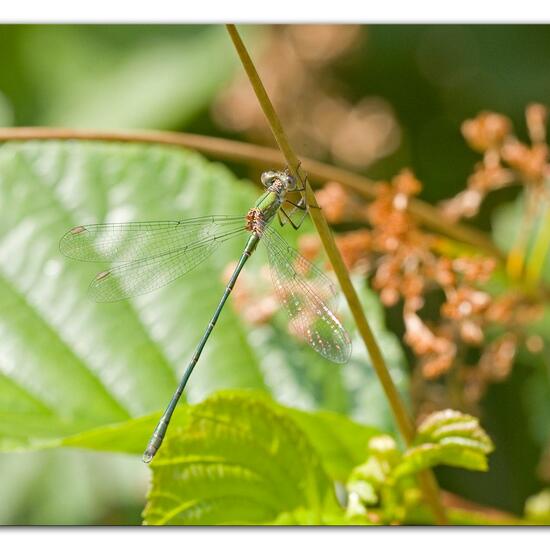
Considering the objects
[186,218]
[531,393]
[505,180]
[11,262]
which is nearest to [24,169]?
[11,262]

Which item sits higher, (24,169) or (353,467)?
(24,169)

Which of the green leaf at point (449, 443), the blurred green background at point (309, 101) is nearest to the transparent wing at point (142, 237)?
the blurred green background at point (309, 101)

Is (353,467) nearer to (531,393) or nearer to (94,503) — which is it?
(531,393)

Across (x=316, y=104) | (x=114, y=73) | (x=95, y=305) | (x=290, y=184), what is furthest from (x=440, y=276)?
(x=114, y=73)

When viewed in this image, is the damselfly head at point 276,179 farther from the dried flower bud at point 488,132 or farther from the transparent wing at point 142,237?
the dried flower bud at point 488,132

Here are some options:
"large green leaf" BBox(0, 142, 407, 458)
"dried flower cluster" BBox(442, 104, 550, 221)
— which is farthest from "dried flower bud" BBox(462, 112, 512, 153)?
"large green leaf" BBox(0, 142, 407, 458)

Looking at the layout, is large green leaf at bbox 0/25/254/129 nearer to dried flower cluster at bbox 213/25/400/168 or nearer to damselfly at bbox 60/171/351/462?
dried flower cluster at bbox 213/25/400/168

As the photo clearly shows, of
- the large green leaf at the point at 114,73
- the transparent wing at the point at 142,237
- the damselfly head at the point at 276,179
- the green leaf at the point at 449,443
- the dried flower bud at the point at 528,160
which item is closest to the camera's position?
the green leaf at the point at 449,443
